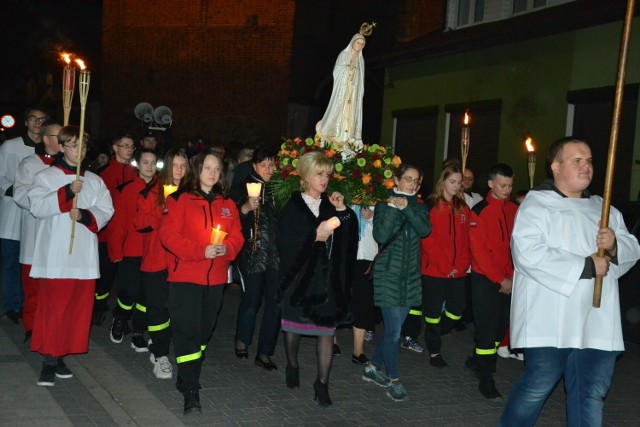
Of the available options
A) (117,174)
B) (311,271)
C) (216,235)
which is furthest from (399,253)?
(117,174)

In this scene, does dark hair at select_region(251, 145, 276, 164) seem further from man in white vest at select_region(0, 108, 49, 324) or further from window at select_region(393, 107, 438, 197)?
window at select_region(393, 107, 438, 197)

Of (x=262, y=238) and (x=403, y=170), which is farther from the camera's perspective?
(x=262, y=238)

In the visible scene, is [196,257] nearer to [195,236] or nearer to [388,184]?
[195,236]

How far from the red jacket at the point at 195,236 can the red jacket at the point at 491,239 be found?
2.42 metres

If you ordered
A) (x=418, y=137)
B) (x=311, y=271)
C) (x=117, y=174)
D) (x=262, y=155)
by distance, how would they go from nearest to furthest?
(x=311, y=271) → (x=262, y=155) → (x=117, y=174) → (x=418, y=137)

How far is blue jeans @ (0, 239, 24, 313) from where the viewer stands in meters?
9.84

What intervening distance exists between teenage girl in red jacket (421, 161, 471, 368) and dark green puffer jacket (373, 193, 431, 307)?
1084mm

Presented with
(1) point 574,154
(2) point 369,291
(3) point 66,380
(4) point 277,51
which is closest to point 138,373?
(3) point 66,380

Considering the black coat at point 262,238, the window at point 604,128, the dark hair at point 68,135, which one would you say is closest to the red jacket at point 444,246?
the black coat at point 262,238

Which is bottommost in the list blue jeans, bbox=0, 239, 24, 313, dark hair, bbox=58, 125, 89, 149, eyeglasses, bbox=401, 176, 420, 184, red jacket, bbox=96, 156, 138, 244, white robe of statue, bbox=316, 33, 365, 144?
blue jeans, bbox=0, 239, 24, 313

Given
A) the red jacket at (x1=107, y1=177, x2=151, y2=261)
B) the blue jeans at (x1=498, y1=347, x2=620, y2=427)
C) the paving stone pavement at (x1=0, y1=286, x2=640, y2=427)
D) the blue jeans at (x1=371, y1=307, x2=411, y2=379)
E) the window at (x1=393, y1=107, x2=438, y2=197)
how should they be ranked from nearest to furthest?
1. the blue jeans at (x1=498, y1=347, x2=620, y2=427)
2. the paving stone pavement at (x1=0, y1=286, x2=640, y2=427)
3. the blue jeans at (x1=371, y1=307, x2=411, y2=379)
4. the red jacket at (x1=107, y1=177, x2=151, y2=261)
5. the window at (x1=393, y1=107, x2=438, y2=197)

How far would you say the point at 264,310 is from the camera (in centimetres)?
836

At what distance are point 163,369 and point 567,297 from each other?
3.92m

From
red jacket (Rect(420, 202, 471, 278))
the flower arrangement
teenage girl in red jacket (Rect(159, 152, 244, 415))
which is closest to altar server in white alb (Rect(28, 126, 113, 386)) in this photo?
teenage girl in red jacket (Rect(159, 152, 244, 415))
